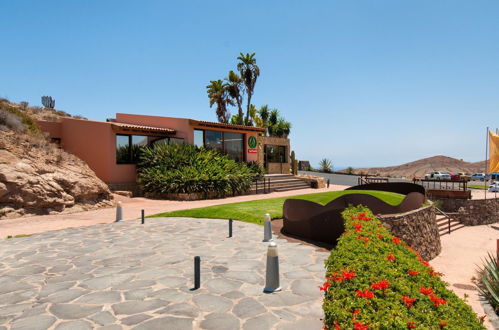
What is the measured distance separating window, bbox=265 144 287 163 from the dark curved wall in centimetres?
2321

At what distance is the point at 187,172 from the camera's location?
1970 centimetres

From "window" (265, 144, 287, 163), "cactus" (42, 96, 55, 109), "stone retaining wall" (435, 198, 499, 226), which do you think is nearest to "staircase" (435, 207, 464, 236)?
"stone retaining wall" (435, 198, 499, 226)

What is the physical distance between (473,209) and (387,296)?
2495cm

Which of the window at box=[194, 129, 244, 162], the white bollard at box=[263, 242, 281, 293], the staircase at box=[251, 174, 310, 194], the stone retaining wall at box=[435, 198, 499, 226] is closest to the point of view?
the white bollard at box=[263, 242, 281, 293]

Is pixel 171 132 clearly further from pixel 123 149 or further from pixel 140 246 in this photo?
pixel 140 246

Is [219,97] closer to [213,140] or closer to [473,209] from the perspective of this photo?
[213,140]

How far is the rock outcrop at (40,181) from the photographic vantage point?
13.3 m

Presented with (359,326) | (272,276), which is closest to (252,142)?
(272,276)

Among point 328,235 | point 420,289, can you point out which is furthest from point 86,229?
point 420,289

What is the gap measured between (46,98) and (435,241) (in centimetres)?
5199

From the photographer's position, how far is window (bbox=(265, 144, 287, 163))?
34.0 metres

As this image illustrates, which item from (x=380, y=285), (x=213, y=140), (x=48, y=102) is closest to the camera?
(x=380, y=285)

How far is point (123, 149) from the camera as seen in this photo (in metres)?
21.5

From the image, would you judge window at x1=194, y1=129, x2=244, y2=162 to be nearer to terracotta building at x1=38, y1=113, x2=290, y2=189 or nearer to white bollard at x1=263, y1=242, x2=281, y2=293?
terracotta building at x1=38, y1=113, x2=290, y2=189
